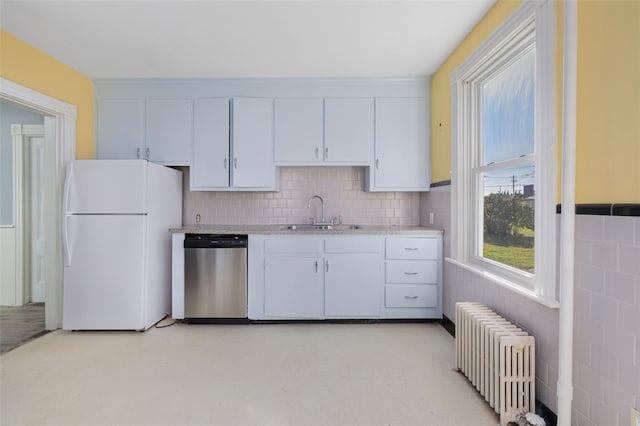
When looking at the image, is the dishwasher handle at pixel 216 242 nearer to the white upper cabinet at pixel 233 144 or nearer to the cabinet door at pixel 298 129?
the white upper cabinet at pixel 233 144

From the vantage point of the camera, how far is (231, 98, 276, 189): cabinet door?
11.2ft

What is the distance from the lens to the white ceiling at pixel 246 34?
2197 millimetres

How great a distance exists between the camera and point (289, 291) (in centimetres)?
317

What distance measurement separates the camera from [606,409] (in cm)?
136

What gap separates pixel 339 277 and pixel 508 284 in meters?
1.55

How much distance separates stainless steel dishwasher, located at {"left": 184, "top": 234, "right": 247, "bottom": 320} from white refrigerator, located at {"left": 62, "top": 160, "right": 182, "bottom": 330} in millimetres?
471

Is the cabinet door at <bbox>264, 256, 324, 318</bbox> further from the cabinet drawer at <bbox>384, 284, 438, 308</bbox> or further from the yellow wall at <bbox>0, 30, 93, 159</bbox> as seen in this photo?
the yellow wall at <bbox>0, 30, 93, 159</bbox>

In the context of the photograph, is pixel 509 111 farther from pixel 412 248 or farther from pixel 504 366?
pixel 504 366

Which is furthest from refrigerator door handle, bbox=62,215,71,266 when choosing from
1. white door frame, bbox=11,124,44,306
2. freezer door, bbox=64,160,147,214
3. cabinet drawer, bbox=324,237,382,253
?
cabinet drawer, bbox=324,237,382,253

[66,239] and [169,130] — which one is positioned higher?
[169,130]

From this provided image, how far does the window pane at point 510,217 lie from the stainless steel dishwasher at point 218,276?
216cm

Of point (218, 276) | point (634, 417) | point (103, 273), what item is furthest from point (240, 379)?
point (634, 417)

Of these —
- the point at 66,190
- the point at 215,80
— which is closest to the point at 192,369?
the point at 66,190

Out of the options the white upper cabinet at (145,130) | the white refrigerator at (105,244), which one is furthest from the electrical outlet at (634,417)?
the white upper cabinet at (145,130)
